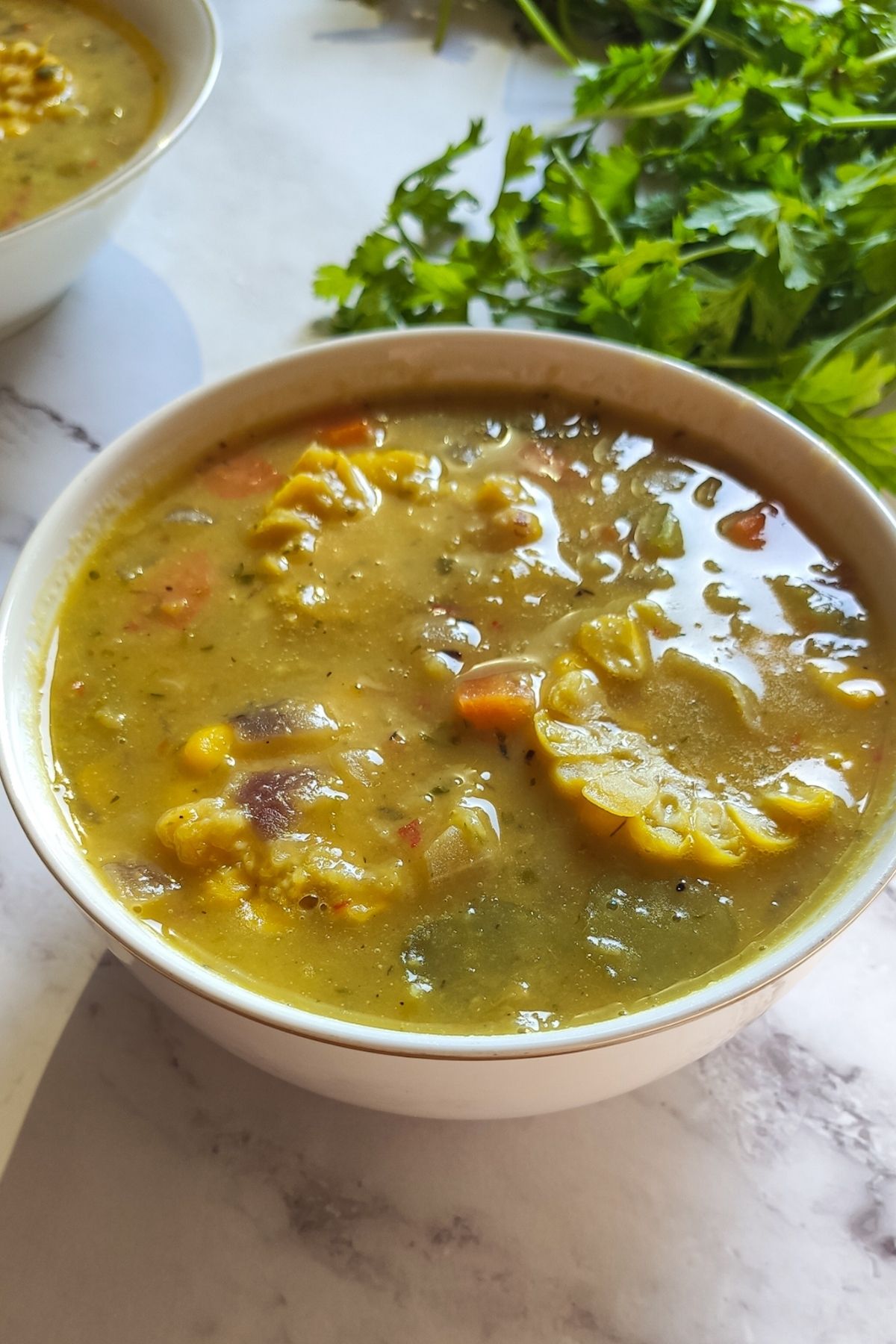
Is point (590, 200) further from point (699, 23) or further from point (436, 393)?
point (436, 393)

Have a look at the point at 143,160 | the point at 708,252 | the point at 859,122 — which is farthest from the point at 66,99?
the point at 859,122

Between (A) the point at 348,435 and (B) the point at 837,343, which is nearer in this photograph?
(A) the point at 348,435

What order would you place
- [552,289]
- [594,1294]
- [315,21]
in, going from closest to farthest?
1. [594,1294]
2. [552,289]
3. [315,21]

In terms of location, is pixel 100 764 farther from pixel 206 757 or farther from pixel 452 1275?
pixel 452 1275

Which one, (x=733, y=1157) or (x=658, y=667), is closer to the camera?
(x=733, y=1157)

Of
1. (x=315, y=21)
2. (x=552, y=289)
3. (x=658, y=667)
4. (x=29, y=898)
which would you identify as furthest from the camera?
(x=315, y=21)

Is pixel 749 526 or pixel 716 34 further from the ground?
pixel 716 34

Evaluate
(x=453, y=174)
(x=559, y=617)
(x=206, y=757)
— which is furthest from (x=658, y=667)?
(x=453, y=174)

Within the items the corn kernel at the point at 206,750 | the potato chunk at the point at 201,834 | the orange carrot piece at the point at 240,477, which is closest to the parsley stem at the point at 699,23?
the orange carrot piece at the point at 240,477
